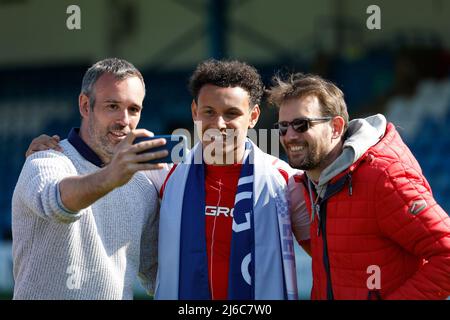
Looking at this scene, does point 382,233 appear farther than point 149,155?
Yes

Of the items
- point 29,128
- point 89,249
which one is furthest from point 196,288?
point 29,128

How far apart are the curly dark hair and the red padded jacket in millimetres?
723

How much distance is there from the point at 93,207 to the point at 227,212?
70 cm

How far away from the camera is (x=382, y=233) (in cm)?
351

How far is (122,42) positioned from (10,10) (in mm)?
2747

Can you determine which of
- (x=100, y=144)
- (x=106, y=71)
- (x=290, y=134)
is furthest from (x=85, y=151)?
(x=290, y=134)

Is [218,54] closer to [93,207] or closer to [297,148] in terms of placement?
[297,148]

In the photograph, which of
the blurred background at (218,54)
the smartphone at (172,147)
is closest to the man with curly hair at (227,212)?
the smartphone at (172,147)

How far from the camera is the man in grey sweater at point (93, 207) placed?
3121 millimetres

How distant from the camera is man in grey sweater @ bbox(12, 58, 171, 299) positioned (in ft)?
10.2

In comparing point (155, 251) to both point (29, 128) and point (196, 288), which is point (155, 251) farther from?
point (29, 128)

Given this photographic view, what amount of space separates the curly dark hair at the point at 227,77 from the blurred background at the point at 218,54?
23.8ft

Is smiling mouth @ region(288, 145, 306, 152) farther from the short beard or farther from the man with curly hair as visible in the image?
the short beard

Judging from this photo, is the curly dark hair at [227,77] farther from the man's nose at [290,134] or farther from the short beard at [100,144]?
the short beard at [100,144]
